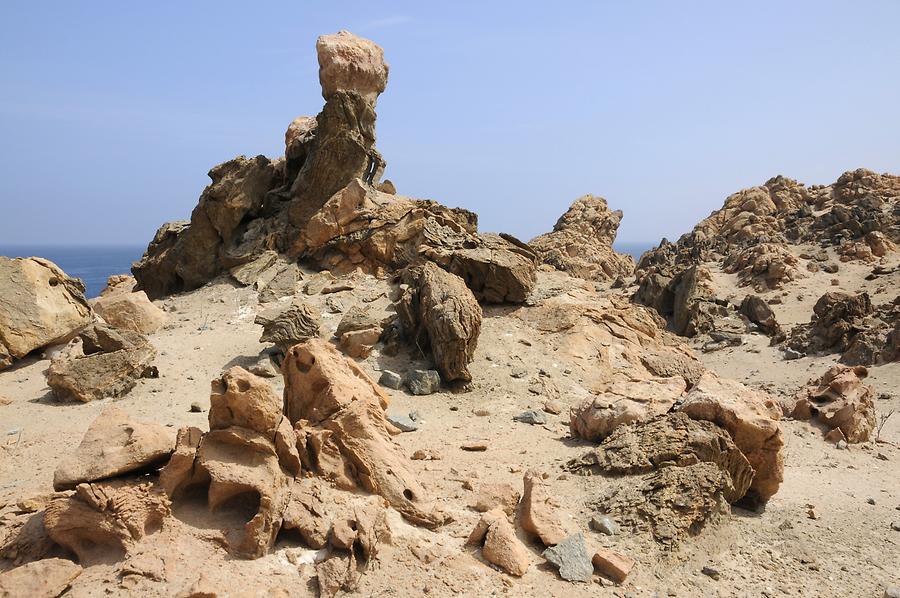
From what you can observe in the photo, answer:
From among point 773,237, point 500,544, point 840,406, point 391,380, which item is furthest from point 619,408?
point 773,237

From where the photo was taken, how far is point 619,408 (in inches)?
314

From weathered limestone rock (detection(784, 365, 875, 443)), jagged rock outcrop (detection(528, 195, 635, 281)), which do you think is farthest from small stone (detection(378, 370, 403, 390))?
jagged rock outcrop (detection(528, 195, 635, 281))

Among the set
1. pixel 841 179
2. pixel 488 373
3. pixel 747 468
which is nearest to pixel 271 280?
pixel 488 373

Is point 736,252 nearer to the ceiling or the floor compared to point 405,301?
nearer to the ceiling

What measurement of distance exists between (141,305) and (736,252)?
2751 centimetres

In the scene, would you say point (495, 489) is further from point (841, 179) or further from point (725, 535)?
point (841, 179)

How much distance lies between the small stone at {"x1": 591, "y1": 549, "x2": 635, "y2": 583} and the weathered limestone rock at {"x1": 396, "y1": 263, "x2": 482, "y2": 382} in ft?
18.1

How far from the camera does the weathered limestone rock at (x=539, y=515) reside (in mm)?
5441

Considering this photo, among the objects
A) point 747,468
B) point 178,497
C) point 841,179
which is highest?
point 841,179

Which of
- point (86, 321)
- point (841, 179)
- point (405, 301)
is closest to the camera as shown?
point (86, 321)

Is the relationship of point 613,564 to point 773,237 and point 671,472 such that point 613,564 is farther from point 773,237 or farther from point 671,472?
point 773,237

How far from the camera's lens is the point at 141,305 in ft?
41.4

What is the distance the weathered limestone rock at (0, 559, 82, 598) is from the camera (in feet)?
13.3

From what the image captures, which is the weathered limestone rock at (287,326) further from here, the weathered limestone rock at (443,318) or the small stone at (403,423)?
the small stone at (403,423)
